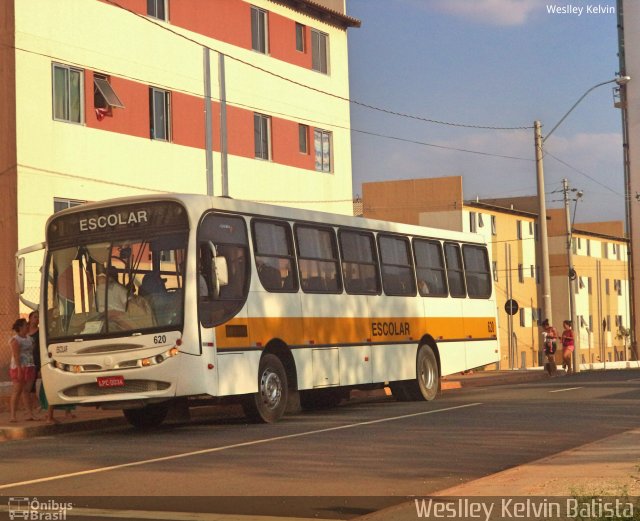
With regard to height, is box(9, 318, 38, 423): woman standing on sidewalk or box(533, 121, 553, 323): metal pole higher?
box(533, 121, 553, 323): metal pole

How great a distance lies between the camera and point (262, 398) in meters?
18.9

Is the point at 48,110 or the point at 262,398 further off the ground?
the point at 48,110

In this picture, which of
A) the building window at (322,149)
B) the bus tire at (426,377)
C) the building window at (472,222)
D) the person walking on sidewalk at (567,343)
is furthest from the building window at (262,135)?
the building window at (472,222)

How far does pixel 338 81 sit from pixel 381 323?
2146 cm

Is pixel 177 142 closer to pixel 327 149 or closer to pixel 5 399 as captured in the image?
pixel 327 149

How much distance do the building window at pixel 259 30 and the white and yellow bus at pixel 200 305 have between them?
57.1 ft

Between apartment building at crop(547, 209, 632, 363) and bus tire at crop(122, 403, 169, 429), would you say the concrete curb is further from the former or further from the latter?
apartment building at crop(547, 209, 632, 363)

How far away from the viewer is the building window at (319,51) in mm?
41844

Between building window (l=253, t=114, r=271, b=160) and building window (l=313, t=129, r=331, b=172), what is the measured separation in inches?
112

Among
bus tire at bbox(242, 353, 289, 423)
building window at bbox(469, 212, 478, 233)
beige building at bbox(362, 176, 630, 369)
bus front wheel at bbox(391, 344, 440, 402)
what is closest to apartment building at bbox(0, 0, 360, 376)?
bus front wheel at bbox(391, 344, 440, 402)

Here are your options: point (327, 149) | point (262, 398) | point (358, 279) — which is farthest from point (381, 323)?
point (327, 149)

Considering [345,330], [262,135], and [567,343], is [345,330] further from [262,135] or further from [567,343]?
[567,343]

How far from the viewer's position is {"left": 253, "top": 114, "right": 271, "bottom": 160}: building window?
1516 inches

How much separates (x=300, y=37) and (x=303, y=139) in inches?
131
